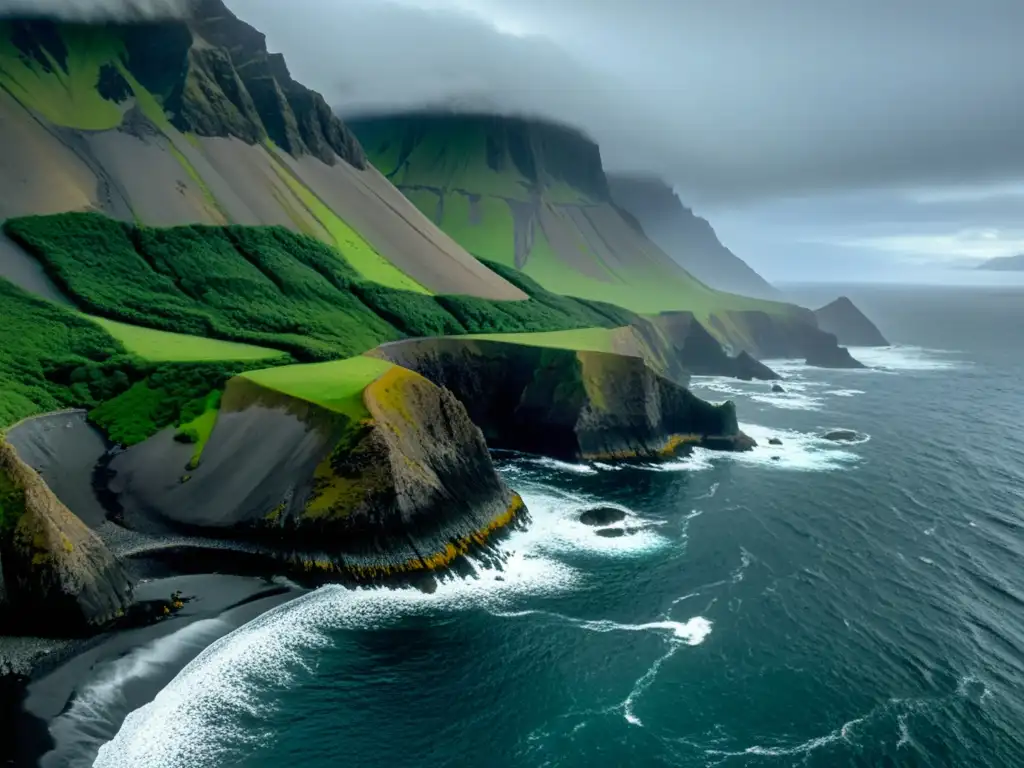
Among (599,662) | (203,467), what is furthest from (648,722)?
(203,467)

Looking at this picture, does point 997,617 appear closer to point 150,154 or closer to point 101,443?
point 101,443

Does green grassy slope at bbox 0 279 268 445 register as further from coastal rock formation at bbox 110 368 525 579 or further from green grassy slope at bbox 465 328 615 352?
green grassy slope at bbox 465 328 615 352

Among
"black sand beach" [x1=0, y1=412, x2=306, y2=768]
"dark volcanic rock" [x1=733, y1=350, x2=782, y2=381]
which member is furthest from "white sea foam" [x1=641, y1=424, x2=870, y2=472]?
"dark volcanic rock" [x1=733, y1=350, x2=782, y2=381]

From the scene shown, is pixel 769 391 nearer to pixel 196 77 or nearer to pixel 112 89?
pixel 196 77

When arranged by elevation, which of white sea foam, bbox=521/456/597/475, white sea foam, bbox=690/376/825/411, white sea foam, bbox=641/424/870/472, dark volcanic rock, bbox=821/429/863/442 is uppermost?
white sea foam, bbox=690/376/825/411

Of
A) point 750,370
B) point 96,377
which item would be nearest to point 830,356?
point 750,370

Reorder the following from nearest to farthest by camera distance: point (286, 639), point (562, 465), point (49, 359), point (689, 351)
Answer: point (286, 639) → point (49, 359) → point (562, 465) → point (689, 351)

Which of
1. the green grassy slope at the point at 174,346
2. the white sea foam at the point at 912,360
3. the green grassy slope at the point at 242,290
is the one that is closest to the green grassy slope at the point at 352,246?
the green grassy slope at the point at 242,290
